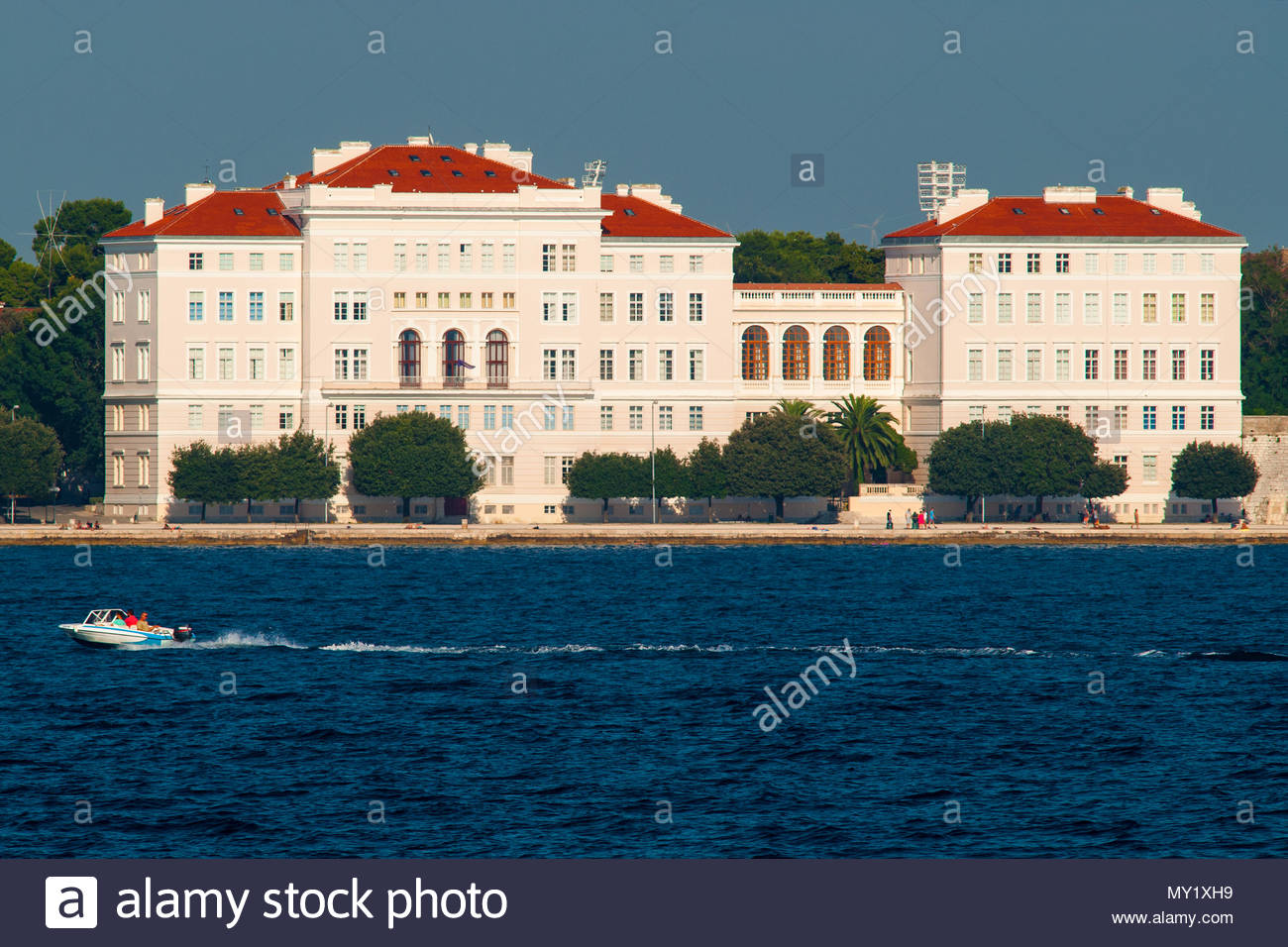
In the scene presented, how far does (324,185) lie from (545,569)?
133 feet

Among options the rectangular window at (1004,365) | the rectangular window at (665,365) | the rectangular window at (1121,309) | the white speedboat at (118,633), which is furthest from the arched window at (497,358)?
the white speedboat at (118,633)

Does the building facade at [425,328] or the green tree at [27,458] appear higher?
the building facade at [425,328]

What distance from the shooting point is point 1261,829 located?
141ft

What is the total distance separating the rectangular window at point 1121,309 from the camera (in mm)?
147000

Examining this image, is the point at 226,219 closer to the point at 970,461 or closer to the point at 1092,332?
the point at 970,461

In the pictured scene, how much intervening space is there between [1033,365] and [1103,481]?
415 inches

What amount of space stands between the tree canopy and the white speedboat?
106333mm

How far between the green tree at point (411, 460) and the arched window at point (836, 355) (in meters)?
24.9

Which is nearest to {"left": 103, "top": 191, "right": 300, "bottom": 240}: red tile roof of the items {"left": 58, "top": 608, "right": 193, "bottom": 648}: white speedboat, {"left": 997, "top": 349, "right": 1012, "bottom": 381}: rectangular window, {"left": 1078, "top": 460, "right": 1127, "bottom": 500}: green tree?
{"left": 997, "top": 349, "right": 1012, "bottom": 381}: rectangular window

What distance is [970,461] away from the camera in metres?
137

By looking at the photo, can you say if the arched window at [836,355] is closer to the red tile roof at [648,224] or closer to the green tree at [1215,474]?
the red tile roof at [648,224]

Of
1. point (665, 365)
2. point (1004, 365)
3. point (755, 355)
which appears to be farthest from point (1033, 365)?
point (665, 365)

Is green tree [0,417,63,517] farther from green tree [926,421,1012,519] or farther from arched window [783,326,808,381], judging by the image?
green tree [926,421,1012,519]

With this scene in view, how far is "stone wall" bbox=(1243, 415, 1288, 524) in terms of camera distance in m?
145
